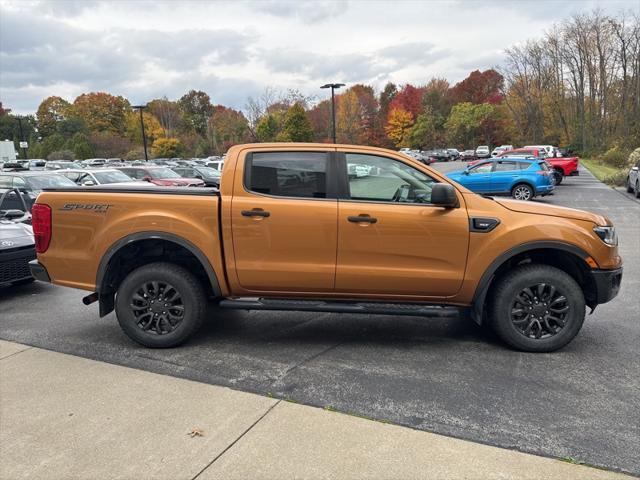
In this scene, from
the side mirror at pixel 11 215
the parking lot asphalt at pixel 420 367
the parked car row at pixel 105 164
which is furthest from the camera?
the parked car row at pixel 105 164

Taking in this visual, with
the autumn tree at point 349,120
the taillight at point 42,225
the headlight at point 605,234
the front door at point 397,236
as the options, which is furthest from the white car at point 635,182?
the autumn tree at point 349,120

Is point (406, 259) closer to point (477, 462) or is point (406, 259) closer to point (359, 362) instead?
point (359, 362)

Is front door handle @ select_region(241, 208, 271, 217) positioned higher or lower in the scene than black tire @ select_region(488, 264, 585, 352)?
higher

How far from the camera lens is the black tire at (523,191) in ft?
55.2

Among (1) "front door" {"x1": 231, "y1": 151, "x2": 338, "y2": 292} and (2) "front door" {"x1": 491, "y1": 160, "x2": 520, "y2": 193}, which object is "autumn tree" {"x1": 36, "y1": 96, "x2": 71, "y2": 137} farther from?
(1) "front door" {"x1": 231, "y1": 151, "x2": 338, "y2": 292}

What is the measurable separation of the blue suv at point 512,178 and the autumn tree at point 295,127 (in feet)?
88.5

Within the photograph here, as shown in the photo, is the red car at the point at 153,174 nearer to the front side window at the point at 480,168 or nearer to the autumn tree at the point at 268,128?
the front side window at the point at 480,168

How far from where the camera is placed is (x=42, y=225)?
4445mm

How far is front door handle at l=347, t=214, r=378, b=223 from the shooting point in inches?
161

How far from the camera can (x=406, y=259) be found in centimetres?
415

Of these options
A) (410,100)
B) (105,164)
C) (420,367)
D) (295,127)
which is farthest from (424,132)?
(420,367)

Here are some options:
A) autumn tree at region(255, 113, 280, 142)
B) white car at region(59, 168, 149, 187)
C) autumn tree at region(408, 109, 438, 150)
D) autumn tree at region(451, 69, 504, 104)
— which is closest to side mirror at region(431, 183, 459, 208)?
white car at region(59, 168, 149, 187)

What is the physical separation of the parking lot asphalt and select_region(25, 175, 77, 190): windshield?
8593 mm

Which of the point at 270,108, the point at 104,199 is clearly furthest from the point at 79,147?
the point at 104,199
